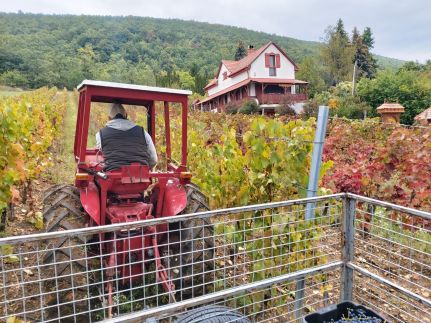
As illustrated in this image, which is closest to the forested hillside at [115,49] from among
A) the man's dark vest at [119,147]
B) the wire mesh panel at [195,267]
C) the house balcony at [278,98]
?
the house balcony at [278,98]

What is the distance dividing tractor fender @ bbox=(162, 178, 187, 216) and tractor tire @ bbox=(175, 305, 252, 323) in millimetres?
1296

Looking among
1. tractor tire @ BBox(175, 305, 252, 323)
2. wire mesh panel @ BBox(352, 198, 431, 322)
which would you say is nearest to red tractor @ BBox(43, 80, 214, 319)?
tractor tire @ BBox(175, 305, 252, 323)

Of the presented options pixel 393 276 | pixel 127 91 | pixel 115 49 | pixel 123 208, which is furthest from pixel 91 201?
pixel 115 49

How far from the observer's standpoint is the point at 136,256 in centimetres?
343

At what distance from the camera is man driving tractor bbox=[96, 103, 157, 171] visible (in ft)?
11.0

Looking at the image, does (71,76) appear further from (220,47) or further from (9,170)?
(9,170)

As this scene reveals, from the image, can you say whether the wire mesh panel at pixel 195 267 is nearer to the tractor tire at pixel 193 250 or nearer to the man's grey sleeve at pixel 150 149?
the tractor tire at pixel 193 250

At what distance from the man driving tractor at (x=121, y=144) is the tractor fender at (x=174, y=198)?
1.16 ft

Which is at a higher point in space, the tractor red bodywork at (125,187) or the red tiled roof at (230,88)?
the red tiled roof at (230,88)

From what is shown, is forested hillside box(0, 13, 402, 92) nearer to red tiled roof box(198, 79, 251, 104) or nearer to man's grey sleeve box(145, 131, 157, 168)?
red tiled roof box(198, 79, 251, 104)

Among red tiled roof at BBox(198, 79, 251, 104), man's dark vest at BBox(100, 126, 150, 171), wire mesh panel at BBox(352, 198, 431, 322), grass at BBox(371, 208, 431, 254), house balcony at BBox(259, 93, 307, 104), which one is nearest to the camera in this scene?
wire mesh panel at BBox(352, 198, 431, 322)

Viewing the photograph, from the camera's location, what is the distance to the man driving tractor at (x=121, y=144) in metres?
3.36

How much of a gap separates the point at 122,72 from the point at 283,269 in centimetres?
6729

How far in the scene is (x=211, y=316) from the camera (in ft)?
7.10
